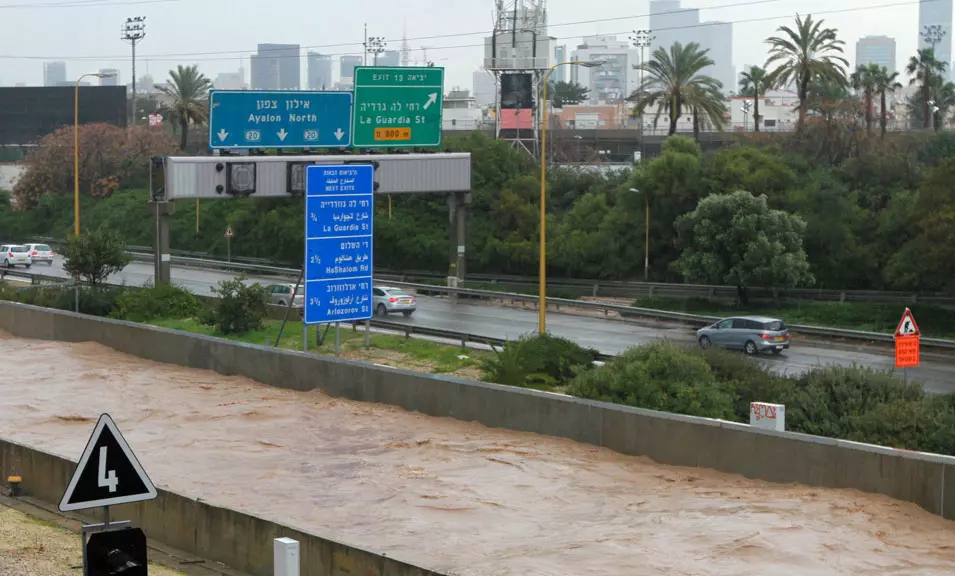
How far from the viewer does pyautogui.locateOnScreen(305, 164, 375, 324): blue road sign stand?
29.2m

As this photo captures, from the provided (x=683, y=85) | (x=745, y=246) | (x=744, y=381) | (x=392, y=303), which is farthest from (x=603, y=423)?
(x=683, y=85)

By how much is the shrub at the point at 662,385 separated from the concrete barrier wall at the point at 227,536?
32.7 ft

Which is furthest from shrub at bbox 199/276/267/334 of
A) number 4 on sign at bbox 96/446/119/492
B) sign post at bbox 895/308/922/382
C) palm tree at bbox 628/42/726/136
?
palm tree at bbox 628/42/726/136

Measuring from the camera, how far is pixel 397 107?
4700 cm

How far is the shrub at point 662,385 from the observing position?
23.2m

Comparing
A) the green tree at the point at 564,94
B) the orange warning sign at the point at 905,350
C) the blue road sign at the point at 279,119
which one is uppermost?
the green tree at the point at 564,94

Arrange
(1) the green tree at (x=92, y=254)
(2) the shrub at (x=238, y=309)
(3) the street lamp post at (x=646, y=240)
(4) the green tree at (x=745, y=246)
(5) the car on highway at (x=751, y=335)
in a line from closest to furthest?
(5) the car on highway at (x=751, y=335)
(2) the shrub at (x=238, y=309)
(1) the green tree at (x=92, y=254)
(4) the green tree at (x=745, y=246)
(3) the street lamp post at (x=646, y=240)

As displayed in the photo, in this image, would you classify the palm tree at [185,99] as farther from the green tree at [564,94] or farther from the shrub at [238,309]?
the green tree at [564,94]

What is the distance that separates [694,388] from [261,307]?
2007 cm

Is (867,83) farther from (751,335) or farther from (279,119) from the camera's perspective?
(279,119)

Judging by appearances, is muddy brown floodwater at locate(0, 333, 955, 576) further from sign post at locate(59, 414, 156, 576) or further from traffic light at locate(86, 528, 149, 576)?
traffic light at locate(86, 528, 149, 576)

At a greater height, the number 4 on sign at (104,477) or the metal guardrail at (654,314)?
the number 4 on sign at (104,477)

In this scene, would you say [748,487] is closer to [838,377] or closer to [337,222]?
[838,377]

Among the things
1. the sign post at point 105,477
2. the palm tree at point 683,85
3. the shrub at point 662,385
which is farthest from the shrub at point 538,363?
the palm tree at point 683,85
